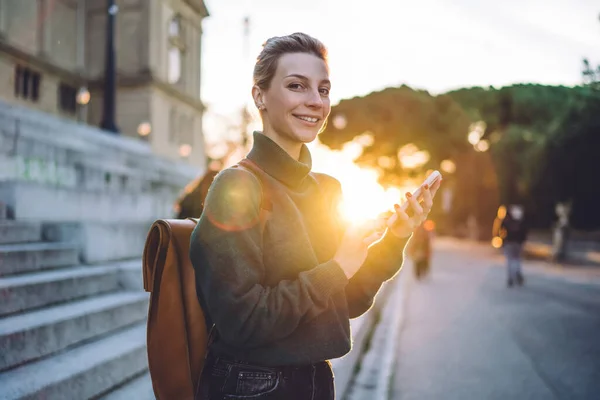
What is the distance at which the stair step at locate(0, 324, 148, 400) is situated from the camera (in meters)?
2.51

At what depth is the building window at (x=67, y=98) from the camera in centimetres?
2114

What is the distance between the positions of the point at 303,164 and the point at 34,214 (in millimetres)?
4500

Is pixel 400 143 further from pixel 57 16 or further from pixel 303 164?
pixel 303 164

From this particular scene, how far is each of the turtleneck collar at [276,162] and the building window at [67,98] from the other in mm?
22482

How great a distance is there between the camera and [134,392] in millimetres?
3109

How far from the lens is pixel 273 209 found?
1.46 meters

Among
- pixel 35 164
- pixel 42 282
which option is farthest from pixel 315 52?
pixel 35 164

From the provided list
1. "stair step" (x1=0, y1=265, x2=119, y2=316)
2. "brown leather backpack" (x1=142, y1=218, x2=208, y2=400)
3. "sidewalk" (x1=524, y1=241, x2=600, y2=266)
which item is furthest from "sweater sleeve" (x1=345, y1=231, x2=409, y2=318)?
"sidewalk" (x1=524, y1=241, x2=600, y2=266)

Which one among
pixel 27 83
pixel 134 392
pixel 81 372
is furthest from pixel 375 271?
pixel 27 83

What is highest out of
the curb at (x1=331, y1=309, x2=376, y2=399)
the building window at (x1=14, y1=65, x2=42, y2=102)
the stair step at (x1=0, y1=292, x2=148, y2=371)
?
the building window at (x1=14, y1=65, x2=42, y2=102)

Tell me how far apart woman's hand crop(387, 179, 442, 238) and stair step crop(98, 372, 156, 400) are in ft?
7.48

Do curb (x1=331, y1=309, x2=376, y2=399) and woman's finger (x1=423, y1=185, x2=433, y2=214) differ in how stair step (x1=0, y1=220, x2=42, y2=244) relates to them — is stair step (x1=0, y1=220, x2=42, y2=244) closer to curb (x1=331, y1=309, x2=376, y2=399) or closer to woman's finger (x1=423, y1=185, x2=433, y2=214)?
curb (x1=331, y1=309, x2=376, y2=399)

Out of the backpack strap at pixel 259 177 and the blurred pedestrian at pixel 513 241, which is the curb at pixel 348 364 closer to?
the backpack strap at pixel 259 177

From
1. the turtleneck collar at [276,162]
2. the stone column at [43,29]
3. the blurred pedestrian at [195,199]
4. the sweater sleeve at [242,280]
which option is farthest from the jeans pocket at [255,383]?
the stone column at [43,29]
